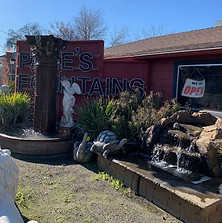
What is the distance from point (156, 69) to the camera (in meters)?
7.86

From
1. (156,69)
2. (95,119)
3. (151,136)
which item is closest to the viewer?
(151,136)

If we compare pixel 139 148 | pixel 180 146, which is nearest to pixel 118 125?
pixel 139 148

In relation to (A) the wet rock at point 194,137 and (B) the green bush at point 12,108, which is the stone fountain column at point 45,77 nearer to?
(B) the green bush at point 12,108

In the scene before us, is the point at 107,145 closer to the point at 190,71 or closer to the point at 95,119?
the point at 95,119

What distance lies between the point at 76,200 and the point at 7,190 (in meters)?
1.92

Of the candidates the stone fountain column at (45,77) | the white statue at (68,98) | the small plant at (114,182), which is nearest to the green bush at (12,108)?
the stone fountain column at (45,77)

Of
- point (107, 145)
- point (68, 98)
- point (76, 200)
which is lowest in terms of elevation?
point (76, 200)

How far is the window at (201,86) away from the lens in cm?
620

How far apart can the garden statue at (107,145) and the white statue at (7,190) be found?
279 centimetres

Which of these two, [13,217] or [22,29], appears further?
[22,29]

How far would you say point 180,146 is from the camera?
15.8 ft

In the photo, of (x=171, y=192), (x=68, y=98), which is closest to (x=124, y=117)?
(x=68, y=98)

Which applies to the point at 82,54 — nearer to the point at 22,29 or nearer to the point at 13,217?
the point at 13,217

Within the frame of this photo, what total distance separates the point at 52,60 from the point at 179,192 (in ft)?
15.3
